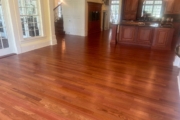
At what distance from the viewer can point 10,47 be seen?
4.32 meters

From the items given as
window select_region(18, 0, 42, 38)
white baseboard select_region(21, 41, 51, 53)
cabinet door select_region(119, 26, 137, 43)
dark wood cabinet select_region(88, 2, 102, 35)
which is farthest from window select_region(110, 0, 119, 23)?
window select_region(18, 0, 42, 38)

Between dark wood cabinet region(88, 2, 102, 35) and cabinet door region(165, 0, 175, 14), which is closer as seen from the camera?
cabinet door region(165, 0, 175, 14)

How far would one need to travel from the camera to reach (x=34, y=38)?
16.3 ft

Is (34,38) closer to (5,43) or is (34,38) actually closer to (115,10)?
(5,43)

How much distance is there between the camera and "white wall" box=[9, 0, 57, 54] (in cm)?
412

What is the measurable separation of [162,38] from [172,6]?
379 cm

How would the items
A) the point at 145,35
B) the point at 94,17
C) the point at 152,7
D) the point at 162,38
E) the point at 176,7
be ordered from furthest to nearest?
the point at 94,17
the point at 152,7
the point at 176,7
the point at 145,35
the point at 162,38

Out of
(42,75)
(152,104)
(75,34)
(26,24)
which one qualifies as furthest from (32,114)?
(75,34)

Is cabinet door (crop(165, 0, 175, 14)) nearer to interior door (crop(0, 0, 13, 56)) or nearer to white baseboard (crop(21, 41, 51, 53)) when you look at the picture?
white baseboard (crop(21, 41, 51, 53))

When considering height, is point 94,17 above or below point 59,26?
above

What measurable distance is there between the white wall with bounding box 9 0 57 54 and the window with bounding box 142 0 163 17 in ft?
18.6

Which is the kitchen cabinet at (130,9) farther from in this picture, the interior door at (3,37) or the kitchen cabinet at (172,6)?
the interior door at (3,37)

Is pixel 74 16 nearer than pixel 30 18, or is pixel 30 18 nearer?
pixel 30 18

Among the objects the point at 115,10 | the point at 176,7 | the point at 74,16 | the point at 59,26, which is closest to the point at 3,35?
the point at 74,16
